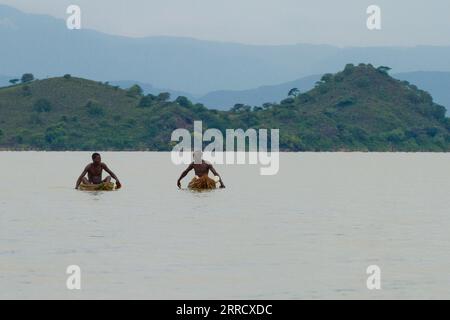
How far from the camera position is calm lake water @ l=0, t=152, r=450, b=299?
890 inches

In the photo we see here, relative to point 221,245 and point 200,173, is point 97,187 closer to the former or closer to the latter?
point 200,173

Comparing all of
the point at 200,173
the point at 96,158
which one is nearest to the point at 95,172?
the point at 96,158

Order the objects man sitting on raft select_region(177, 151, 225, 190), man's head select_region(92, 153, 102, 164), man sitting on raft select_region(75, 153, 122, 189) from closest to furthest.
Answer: man's head select_region(92, 153, 102, 164)
man sitting on raft select_region(75, 153, 122, 189)
man sitting on raft select_region(177, 151, 225, 190)

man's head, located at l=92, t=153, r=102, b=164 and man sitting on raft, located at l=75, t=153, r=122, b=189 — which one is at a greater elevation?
man's head, located at l=92, t=153, r=102, b=164

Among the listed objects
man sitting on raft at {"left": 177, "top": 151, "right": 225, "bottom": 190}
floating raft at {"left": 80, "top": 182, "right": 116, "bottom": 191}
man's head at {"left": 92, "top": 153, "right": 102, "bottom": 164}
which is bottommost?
floating raft at {"left": 80, "top": 182, "right": 116, "bottom": 191}

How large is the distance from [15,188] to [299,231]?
2839cm

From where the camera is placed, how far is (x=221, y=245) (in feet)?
98.1

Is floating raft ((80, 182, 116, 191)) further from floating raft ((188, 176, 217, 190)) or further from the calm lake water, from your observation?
floating raft ((188, 176, 217, 190))

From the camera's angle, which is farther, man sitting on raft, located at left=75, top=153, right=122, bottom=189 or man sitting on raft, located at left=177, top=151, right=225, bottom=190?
man sitting on raft, located at left=177, top=151, right=225, bottom=190

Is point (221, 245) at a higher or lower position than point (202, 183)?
lower

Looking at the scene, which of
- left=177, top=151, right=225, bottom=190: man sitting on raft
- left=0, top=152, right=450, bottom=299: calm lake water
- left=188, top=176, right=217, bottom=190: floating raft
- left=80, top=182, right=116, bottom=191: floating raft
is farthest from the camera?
left=188, top=176, right=217, bottom=190: floating raft

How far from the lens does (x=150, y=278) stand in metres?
23.6

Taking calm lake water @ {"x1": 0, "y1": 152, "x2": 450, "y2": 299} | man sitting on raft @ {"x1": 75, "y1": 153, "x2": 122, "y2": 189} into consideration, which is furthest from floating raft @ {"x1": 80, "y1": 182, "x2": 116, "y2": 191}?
calm lake water @ {"x1": 0, "y1": 152, "x2": 450, "y2": 299}

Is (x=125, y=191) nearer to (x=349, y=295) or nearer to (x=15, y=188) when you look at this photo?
(x=15, y=188)
